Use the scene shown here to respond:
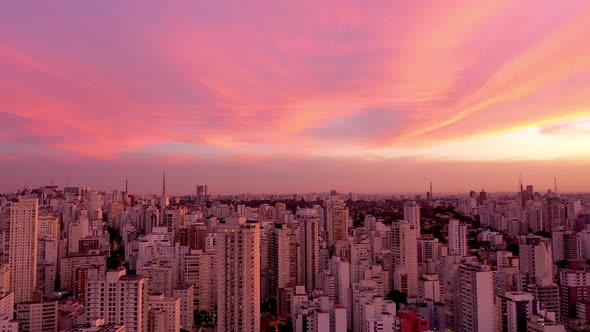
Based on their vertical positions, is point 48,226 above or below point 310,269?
above

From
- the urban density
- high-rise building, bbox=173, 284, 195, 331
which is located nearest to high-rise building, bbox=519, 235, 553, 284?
the urban density

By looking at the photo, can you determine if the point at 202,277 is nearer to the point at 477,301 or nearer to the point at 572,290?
the point at 477,301

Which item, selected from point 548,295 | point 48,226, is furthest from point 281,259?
point 48,226

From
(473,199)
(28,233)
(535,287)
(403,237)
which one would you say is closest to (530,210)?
(473,199)

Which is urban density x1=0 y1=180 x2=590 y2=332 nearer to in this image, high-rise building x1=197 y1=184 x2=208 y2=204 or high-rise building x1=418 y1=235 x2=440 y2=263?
high-rise building x1=418 y1=235 x2=440 y2=263

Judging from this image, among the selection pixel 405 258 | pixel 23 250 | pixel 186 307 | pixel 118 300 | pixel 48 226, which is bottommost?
pixel 186 307

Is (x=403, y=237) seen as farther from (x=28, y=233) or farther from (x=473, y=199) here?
(x=473, y=199)
